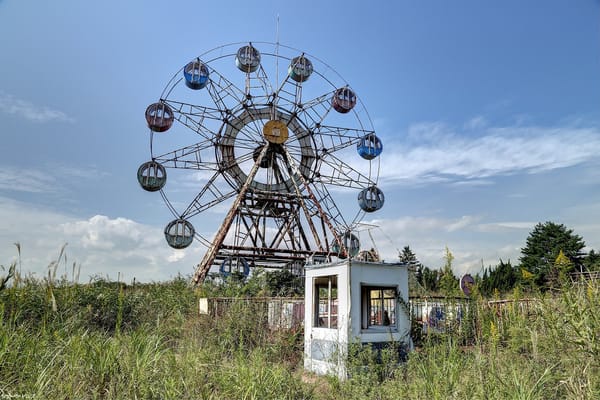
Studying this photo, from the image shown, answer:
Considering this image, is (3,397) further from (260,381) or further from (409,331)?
(409,331)

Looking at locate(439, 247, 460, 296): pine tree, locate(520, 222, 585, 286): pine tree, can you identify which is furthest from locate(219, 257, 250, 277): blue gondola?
locate(520, 222, 585, 286): pine tree

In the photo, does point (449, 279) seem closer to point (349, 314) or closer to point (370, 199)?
point (349, 314)

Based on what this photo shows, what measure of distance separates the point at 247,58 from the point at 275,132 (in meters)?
4.46

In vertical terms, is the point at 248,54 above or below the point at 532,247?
above

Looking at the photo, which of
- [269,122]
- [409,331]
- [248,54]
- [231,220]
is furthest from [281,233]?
[409,331]

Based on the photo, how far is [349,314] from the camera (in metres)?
8.69

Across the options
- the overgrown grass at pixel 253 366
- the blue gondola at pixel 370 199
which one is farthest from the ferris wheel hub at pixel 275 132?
the overgrown grass at pixel 253 366

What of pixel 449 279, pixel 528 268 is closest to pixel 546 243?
pixel 528 268

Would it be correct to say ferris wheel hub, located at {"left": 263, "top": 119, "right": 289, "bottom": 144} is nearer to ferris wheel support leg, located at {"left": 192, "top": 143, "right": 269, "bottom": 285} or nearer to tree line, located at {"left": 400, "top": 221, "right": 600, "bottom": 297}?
ferris wheel support leg, located at {"left": 192, "top": 143, "right": 269, "bottom": 285}

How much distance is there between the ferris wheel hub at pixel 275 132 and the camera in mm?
25234

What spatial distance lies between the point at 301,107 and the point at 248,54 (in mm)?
4395

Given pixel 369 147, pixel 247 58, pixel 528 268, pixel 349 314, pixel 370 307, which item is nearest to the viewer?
pixel 349 314

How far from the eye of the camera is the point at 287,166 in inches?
1038

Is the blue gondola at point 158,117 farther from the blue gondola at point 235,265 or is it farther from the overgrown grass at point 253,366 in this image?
the overgrown grass at point 253,366
